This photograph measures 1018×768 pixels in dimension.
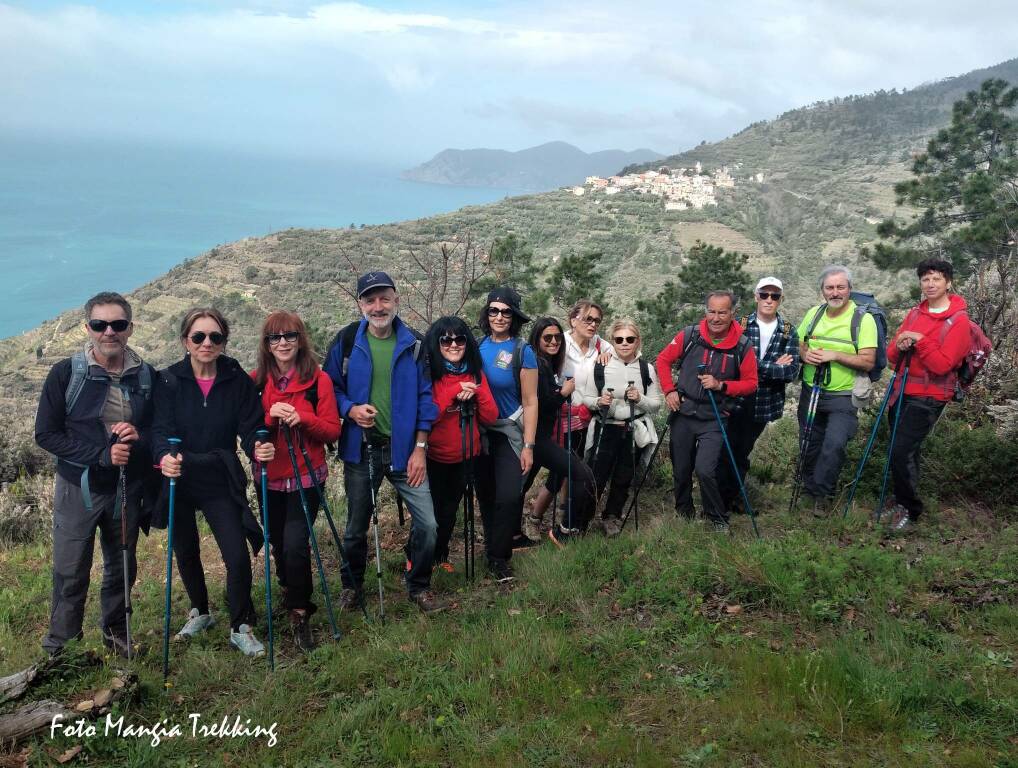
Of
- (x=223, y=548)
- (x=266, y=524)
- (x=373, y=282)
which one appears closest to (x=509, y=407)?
(x=373, y=282)

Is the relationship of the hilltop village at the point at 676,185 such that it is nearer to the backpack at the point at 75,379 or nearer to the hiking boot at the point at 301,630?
the hiking boot at the point at 301,630

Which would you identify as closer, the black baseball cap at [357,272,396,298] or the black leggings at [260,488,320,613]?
the black leggings at [260,488,320,613]

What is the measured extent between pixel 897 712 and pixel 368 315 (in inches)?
148

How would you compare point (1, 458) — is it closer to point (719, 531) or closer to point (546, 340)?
point (546, 340)

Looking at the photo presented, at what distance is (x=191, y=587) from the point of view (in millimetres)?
4949

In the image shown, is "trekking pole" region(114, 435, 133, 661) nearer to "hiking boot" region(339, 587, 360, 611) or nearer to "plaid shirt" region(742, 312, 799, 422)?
"hiking boot" region(339, 587, 360, 611)

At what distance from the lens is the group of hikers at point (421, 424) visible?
4.39m

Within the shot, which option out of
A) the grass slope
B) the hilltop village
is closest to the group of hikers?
the grass slope

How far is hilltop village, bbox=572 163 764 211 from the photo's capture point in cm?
7872

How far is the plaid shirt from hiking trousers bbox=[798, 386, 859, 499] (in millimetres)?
247

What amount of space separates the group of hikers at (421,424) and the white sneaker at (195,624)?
2cm

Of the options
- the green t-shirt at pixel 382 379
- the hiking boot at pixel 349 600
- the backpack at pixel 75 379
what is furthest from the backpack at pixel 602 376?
the backpack at pixel 75 379

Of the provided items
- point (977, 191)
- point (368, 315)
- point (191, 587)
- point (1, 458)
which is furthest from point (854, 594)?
point (977, 191)

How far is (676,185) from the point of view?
83875 millimetres
